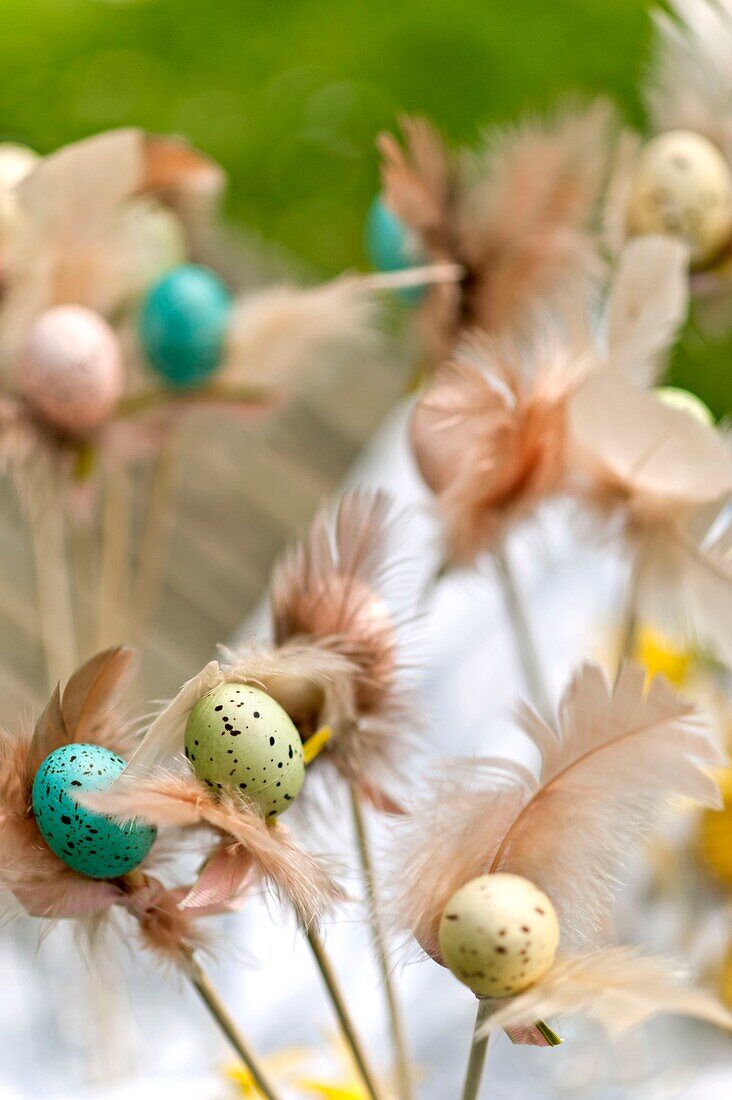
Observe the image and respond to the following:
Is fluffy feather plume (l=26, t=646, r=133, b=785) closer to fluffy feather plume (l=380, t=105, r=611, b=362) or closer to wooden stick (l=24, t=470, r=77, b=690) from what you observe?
wooden stick (l=24, t=470, r=77, b=690)

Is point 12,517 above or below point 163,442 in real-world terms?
below

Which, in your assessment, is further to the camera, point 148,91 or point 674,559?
point 148,91

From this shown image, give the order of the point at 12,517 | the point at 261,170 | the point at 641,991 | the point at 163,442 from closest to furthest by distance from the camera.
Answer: the point at 641,991 → the point at 163,442 → the point at 12,517 → the point at 261,170

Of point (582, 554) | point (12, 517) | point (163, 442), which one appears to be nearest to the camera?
point (163, 442)

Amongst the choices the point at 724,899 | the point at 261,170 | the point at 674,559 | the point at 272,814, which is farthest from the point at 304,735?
the point at 261,170

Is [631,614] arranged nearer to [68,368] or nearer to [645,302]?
[645,302]

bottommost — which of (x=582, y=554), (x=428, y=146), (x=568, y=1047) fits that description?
(x=568, y=1047)

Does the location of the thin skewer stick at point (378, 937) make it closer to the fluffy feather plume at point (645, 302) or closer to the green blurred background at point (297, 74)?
the fluffy feather plume at point (645, 302)

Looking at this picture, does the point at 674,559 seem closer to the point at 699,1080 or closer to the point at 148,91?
the point at 699,1080
